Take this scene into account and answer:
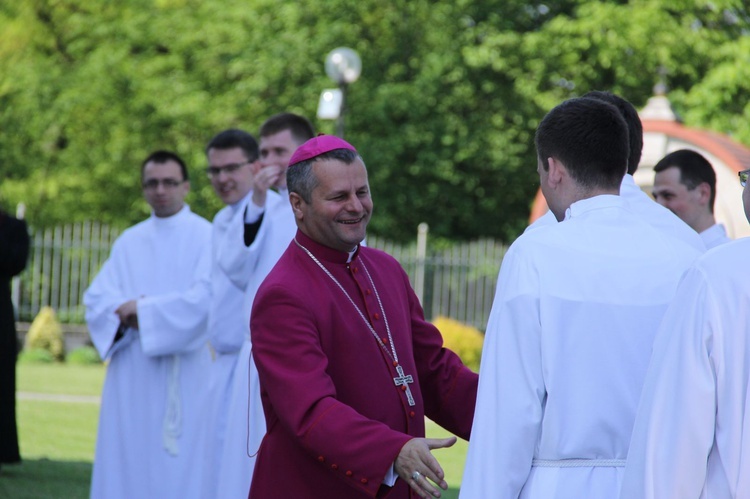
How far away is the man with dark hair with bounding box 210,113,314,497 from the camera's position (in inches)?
231

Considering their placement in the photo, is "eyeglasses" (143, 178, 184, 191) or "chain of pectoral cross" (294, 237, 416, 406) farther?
"eyeglasses" (143, 178, 184, 191)

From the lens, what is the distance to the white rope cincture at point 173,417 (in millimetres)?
7371

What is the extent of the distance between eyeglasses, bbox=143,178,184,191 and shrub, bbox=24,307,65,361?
49.8 ft

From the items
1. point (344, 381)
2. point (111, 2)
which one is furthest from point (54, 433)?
point (111, 2)

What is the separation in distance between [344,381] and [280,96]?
22802 mm

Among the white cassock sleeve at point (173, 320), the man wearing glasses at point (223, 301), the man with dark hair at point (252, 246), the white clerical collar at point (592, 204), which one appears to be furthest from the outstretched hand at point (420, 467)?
the white cassock sleeve at point (173, 320)

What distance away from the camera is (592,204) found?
141 inches

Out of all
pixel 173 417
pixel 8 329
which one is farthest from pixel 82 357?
pixel 173 417

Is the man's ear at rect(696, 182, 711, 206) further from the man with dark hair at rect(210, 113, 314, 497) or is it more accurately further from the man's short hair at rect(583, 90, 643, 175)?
the man with dark hair at rect(210, 113, 314, 497)

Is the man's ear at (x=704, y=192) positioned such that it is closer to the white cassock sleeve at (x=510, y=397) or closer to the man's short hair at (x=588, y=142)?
the man's short hair at (x=588, y=142)

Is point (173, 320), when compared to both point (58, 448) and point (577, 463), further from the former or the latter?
point (58, 448)

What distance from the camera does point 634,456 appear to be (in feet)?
9.41

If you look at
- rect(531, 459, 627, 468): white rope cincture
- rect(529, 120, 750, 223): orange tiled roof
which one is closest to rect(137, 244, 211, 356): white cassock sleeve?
rect(531, 459, 627, 468): white rope cincture

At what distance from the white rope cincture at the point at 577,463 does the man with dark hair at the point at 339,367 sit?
0.33m
